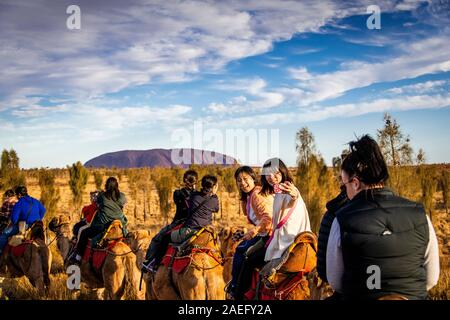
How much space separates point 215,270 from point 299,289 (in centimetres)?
171

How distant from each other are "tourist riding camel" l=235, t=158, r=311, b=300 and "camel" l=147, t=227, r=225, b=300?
88 cm

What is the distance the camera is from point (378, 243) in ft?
8.99

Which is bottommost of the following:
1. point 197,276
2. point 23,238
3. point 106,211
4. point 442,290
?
point 442,290

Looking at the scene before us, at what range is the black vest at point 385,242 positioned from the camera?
274 cm

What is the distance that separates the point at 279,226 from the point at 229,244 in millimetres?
2988

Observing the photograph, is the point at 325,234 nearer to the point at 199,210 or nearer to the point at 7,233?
the point at 199,210

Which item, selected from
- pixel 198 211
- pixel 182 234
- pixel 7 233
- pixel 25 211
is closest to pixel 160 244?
pixel 182 234

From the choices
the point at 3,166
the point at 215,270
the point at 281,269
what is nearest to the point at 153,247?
the point at 215,270

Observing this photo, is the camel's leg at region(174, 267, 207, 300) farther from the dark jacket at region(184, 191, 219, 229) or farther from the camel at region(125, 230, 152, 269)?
the camel at region(125, 230, 152, 269)

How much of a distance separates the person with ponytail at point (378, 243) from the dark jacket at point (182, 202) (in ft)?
12.3

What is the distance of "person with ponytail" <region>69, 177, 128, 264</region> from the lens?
794 centimetres

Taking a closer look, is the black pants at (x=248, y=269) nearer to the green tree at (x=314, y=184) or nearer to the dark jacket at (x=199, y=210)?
the dark jacket at (x=199, y=210)

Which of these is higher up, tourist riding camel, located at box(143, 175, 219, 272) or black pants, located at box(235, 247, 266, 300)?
tourist riding camel, located at box(143, 175, 219, 272)

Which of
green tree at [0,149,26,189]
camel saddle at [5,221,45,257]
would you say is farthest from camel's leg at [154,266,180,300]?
green tree at [0,149,26,189]
